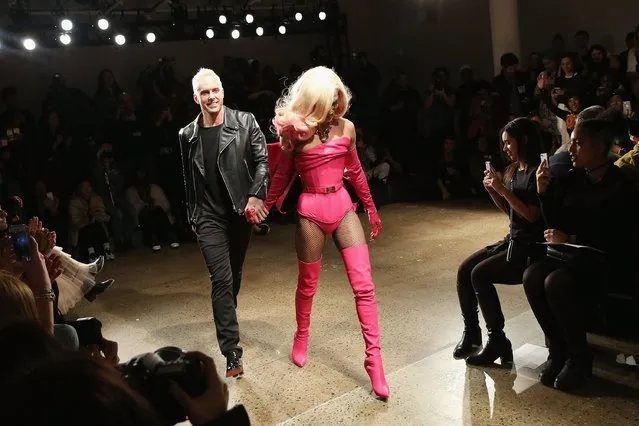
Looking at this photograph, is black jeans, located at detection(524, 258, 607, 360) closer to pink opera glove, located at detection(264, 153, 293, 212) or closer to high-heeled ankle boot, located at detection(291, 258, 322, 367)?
high-heeled ankle boot, located at detection(291, 258, 322, 367)

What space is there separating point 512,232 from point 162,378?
241 centimetres

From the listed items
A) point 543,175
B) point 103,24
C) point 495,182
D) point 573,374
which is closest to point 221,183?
point 495,182

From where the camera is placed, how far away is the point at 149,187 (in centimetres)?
769

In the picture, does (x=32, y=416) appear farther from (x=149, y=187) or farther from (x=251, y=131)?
(x=149, y=187)

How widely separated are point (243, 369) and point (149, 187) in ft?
15.2

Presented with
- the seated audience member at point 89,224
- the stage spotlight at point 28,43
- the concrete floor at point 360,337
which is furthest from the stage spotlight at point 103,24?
the concrete floor at point 360,337

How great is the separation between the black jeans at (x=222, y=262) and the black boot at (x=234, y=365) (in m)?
0.03

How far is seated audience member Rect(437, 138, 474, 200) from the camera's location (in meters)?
8.59

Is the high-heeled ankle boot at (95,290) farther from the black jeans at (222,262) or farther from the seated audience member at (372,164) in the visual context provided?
the seated audience member at (372,164)

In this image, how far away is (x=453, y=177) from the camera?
8.64 metres

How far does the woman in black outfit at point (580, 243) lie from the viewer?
294cm

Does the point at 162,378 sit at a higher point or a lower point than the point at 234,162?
lower

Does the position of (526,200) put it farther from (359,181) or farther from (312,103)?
(312,103)

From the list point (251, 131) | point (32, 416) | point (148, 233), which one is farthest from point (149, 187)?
point (32, 416)
